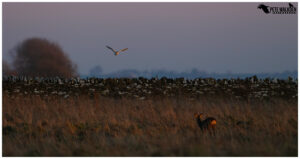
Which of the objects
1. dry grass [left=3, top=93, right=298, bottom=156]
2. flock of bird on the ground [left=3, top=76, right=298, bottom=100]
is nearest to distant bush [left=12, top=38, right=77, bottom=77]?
flock of bird on the ground [left=3, top=76, right=298, bottom=100]

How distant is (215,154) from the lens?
5.87 meters

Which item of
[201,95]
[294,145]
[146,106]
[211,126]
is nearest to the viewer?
[294,145]

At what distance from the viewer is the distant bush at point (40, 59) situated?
29391mm

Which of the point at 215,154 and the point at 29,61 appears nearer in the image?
the point at 215,154

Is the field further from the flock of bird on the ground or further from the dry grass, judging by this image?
the flock of bird on the ground

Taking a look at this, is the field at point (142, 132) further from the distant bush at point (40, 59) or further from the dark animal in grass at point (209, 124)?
the distant bush at point (40, 59)

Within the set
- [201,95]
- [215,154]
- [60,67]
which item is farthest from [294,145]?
[60,67]

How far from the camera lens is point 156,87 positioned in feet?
59.0

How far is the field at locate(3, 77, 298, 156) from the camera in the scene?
6.27m

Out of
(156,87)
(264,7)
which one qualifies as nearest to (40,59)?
(156,87)

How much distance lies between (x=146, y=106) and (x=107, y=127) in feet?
11.5

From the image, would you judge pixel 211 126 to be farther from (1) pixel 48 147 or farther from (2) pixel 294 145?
(1) pixel 48 147

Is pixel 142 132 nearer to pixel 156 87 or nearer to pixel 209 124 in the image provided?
pixel 209 124

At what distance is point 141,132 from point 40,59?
23170 millimetres
